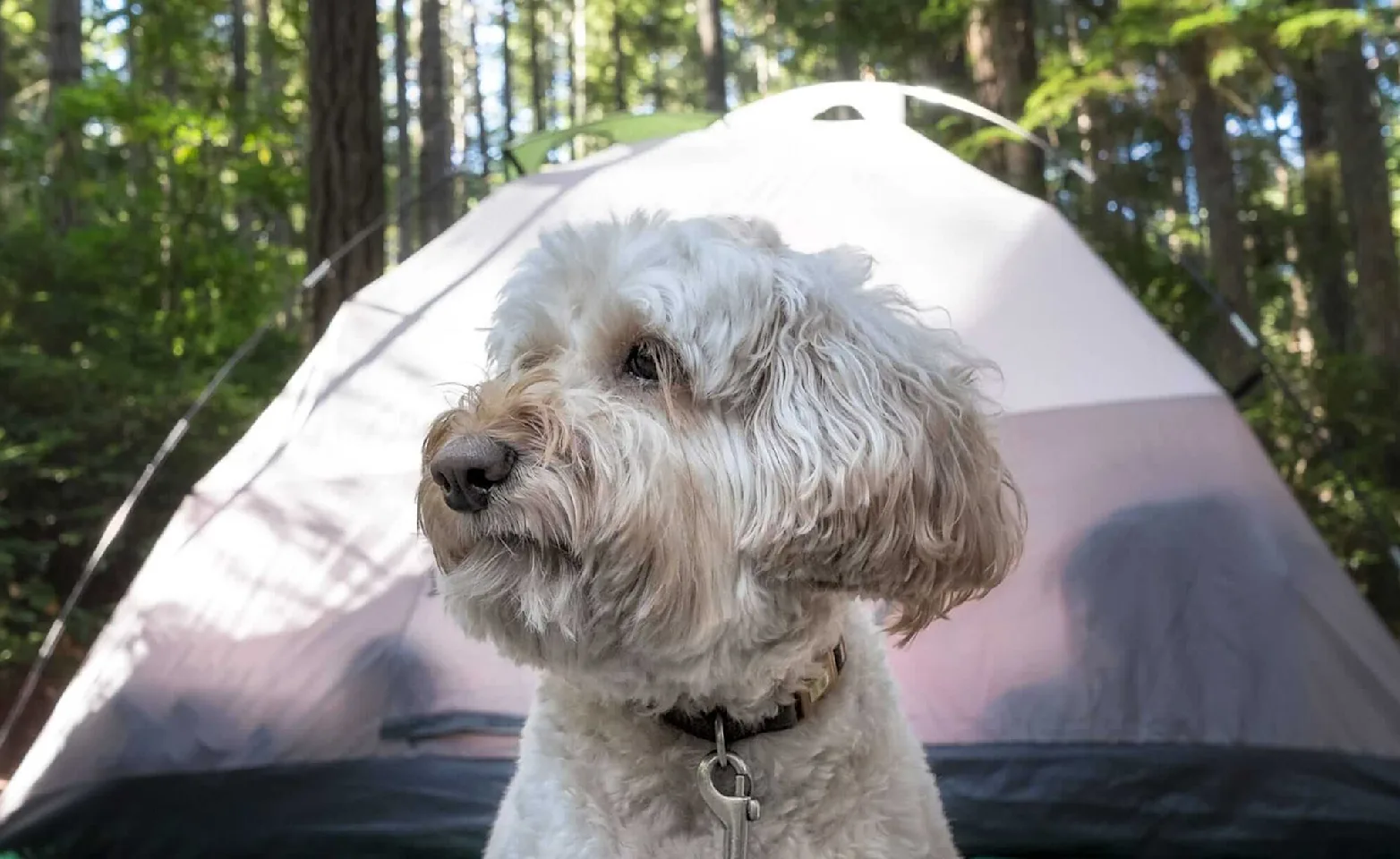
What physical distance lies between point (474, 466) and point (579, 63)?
63.3ft

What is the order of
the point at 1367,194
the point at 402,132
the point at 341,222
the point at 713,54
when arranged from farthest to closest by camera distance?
1. the point at 402,132
2. the point at 713,54
3. the point at 1367,194
4. the point at 341,222

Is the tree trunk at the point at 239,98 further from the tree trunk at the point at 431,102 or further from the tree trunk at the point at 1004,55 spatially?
the tree trunk at the point at 1004,55

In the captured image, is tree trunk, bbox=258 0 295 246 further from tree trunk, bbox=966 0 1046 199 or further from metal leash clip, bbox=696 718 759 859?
metal leash clip, bbox=696 718 759 859

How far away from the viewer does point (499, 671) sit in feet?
8.88

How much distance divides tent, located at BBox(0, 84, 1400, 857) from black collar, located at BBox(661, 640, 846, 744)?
1.20 m

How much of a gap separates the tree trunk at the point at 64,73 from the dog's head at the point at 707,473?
673 cm

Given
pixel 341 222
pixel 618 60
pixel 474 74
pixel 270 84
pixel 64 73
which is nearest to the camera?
pixel 341 222

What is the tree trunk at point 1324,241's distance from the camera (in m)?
8.96

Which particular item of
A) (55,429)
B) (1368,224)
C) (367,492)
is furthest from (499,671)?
(1368,224)

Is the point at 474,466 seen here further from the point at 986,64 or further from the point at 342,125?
the point at 986,64

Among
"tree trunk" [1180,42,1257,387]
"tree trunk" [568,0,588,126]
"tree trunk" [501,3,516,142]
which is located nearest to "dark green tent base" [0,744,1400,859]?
"tree trunk" [1180,42,1257,387]

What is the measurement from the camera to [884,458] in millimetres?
1283

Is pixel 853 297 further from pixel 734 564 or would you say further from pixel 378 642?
pixel 378 642

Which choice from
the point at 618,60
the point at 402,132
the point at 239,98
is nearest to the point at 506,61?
the point at 402,132
